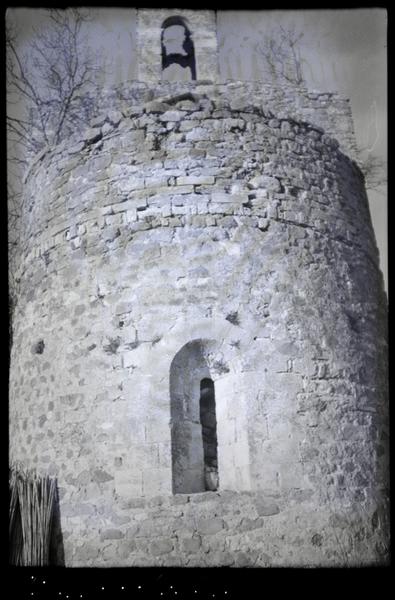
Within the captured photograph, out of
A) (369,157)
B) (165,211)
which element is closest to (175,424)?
(165,211)

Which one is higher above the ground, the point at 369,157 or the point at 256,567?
the point at 369,157

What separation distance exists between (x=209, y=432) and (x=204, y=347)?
706 mm

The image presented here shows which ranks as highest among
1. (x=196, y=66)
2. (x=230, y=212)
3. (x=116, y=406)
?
(x=196, y=66)

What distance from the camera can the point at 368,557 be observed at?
412 centimetres

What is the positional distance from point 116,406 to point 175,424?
1.49 feet

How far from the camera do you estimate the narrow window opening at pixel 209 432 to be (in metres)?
4.35

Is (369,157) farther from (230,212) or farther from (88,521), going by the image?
(88,521)

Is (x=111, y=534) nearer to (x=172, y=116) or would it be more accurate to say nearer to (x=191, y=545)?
(x=191, y=545)

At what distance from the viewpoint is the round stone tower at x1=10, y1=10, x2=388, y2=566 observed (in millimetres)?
4008

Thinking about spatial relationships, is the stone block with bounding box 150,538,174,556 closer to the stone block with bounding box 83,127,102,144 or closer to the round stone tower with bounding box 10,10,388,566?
the round stone tower with bounding box 10,10,388,566

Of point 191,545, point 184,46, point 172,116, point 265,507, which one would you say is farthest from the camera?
point 184,46

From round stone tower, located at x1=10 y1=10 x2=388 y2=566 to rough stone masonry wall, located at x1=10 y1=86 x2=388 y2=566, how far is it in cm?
1

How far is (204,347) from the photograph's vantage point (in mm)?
4336

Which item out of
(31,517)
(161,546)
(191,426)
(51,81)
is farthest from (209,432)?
(51,81)
